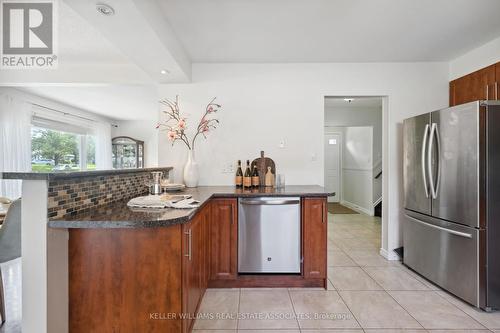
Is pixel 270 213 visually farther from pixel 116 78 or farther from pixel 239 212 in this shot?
pixel 116 78

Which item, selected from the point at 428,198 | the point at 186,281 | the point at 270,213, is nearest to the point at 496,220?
the point at 428,198

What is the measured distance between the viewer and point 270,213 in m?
2.39

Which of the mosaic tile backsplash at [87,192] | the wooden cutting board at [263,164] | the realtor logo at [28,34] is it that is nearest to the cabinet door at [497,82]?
the wooden cutting board at [263,164]

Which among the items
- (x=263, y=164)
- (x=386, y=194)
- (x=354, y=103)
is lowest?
(x=386, y=194)

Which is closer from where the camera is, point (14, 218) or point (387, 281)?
point (14, 218)

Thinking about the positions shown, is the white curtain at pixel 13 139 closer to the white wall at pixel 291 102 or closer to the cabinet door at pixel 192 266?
the white wall at pixel 291 102

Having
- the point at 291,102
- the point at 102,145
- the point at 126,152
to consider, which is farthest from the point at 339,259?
the point at 102,145

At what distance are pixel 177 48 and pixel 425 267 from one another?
3402 millimetres

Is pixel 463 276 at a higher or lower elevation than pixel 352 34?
lower

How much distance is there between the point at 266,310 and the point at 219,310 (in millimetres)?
395

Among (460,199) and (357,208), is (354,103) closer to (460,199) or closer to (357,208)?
(357,208)

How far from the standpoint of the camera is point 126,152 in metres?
6.91

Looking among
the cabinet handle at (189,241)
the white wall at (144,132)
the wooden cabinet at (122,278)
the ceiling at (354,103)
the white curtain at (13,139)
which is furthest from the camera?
the white wall at (144,132)

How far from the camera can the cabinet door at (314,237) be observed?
93.8 inches
